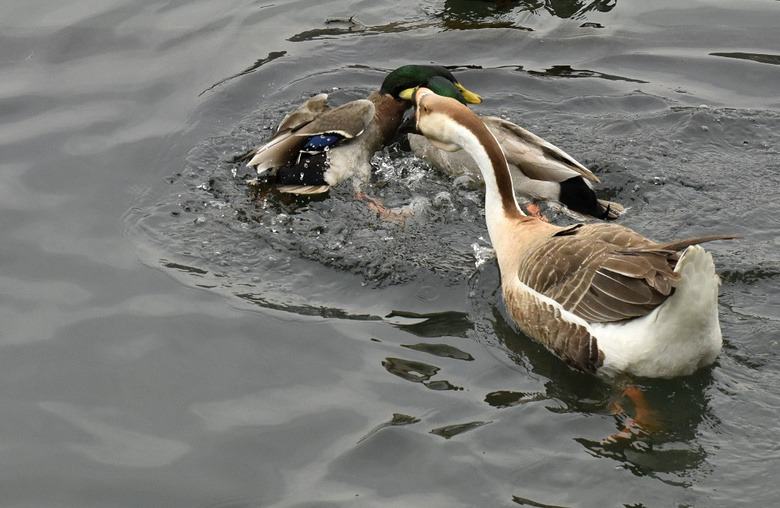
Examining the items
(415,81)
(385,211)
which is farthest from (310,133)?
(415,81)

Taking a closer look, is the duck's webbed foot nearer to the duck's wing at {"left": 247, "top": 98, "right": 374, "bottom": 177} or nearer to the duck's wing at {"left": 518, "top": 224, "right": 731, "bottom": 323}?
the duck's wing at {"left": 247, "top": 98, "right": 374, "bottom": 177}

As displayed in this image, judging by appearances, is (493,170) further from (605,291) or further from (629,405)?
(629,405)

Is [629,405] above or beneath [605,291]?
beneath

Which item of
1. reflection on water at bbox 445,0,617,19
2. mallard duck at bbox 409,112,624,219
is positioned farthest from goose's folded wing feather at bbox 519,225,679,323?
reflection on water at bbox 445,0,617,19

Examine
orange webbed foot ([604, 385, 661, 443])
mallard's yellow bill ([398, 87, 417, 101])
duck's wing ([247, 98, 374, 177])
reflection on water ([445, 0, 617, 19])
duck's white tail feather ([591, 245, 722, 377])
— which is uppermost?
reflection on water ([445, 0, 617, 19])

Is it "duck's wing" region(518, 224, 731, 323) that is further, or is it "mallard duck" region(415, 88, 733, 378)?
"duck's wing" region(518, 224, 731, 323)

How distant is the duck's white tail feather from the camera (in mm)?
5164

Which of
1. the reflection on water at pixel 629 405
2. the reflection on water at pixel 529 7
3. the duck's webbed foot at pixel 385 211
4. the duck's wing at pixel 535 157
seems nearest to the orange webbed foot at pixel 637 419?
the reflection on water at pixel 629 405

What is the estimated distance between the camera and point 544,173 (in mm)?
7648

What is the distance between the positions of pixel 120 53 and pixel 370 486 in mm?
6726

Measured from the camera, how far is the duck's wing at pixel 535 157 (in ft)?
24.8

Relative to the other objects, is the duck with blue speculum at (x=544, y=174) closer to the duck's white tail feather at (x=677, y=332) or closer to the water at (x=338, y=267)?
the water at (x=338, y=267)

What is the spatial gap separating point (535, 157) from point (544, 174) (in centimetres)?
16

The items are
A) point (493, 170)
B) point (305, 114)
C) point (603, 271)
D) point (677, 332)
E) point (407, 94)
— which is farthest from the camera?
point (407, 94)
